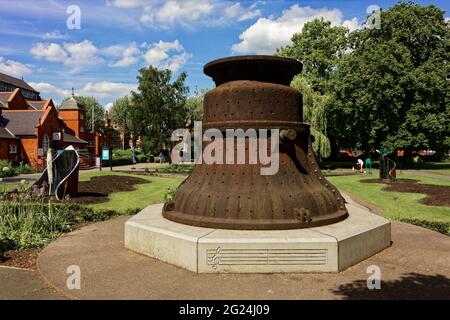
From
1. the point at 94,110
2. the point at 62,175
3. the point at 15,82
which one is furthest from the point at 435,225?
the point at 94,110

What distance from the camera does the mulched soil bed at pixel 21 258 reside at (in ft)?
21.8

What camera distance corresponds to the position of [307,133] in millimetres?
8320

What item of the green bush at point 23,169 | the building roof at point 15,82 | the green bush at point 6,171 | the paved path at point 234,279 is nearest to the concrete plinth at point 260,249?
the paved path at point 234,279

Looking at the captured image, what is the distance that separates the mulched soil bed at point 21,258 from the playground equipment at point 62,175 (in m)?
7.92

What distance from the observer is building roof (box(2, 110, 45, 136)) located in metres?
39.8

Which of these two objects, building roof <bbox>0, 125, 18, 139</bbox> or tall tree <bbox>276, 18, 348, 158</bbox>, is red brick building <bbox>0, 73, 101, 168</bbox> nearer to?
building roof <bbox>0, 125, 18, 139</bbox>

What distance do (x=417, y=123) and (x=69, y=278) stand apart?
35319mm

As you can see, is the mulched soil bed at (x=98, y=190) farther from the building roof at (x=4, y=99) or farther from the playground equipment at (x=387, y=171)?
the building roof at (x=4, y=99)

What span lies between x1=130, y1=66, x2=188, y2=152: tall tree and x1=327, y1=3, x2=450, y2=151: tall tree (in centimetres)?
2033

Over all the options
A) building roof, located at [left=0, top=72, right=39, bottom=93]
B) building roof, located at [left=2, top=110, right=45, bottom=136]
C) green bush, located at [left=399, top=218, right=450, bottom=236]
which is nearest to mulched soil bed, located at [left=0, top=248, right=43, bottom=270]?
green bush, located at [left=399, top=218, right=450, bottom=236]

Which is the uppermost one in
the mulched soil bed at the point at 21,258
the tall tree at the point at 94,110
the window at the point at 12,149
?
the tall tree at the point at 94,110

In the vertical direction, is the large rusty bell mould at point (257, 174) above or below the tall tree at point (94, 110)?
below
